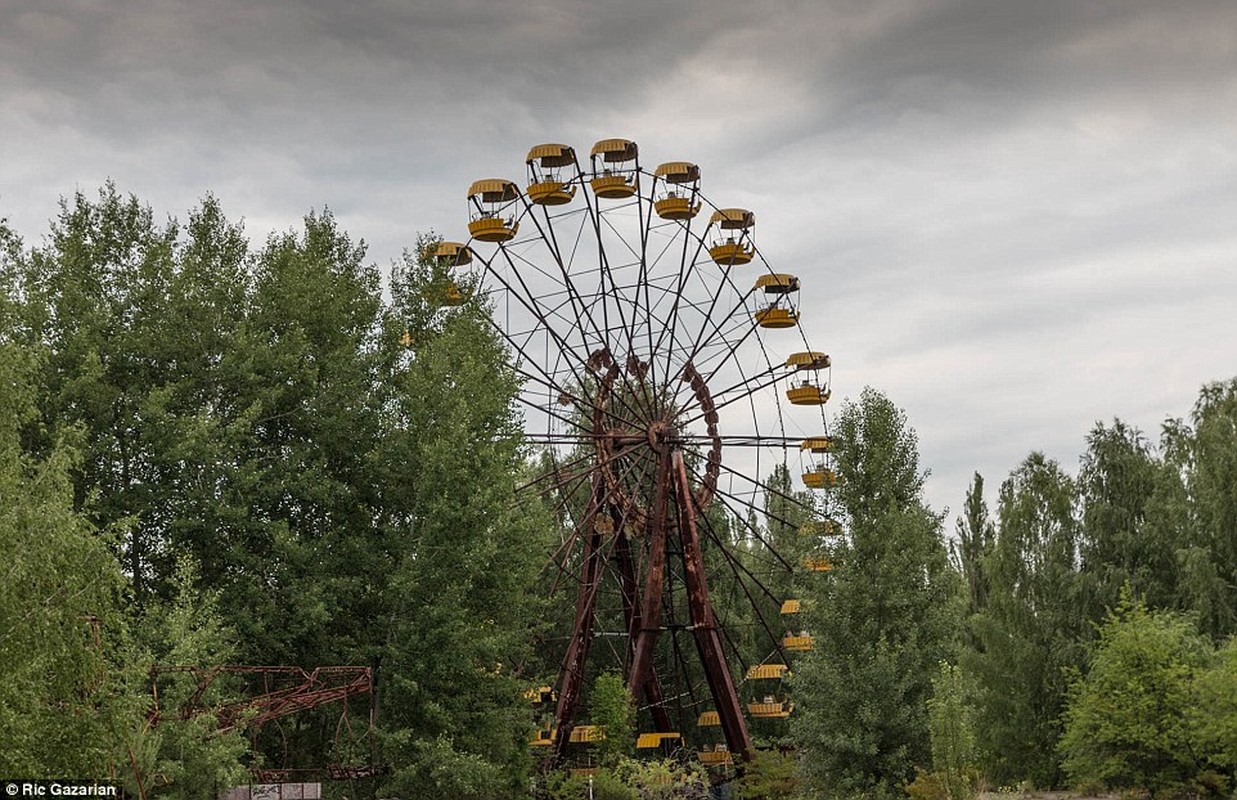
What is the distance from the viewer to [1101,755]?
3444cm

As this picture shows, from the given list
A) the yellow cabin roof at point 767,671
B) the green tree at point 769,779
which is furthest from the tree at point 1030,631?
the green tree at point 769,779

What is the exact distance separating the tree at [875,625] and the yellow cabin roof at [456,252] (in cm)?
1199

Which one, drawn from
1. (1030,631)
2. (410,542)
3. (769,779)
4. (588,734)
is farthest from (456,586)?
(1030,631)

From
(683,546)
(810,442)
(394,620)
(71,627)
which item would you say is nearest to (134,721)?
(71,627)

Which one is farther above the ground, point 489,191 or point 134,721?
point 489,191

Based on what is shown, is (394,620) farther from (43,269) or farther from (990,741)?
(990,741)

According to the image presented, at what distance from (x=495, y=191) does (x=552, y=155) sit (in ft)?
9.06

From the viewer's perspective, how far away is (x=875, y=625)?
34906mm

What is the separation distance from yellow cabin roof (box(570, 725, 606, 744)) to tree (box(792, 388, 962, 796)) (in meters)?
5.63

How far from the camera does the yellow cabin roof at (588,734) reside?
3916 centimetres

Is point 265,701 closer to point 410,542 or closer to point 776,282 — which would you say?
point 410,542

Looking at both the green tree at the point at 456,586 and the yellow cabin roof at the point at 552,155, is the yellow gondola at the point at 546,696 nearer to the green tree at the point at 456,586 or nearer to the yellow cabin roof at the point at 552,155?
the green tree at the point at 456,586

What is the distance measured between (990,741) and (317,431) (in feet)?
69.4

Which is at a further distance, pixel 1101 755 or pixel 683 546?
pixel 683 546
